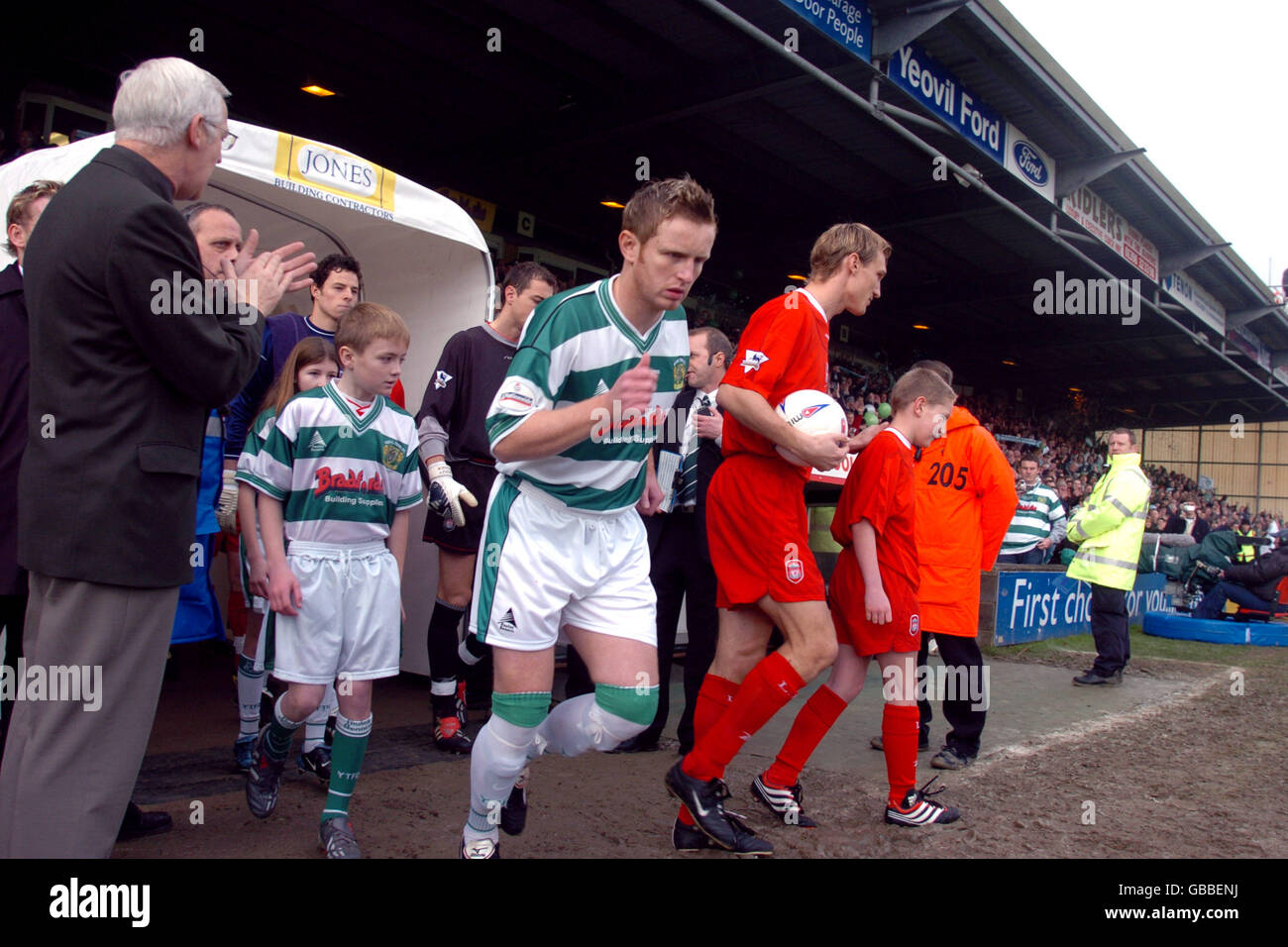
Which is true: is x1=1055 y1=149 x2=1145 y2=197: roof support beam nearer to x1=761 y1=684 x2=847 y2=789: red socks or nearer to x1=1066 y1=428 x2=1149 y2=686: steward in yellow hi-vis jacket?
x1=1066 y1=428 x2=1149 y2=686: steward in yellow hi-vis jacket

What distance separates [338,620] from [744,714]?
1.44 metres

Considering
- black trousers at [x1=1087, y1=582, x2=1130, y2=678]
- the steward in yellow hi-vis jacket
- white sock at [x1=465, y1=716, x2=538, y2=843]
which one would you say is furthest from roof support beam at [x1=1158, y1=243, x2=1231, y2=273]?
white sock at [x1=465, y1=716, x2=538, y2=843]

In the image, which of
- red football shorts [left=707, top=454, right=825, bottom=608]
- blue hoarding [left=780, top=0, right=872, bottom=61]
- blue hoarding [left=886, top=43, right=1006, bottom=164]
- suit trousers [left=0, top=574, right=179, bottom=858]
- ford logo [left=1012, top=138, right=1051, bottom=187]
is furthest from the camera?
ford logo [left=1012, top=138, right=1051, bottom=187]

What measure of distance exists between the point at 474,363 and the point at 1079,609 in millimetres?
9172

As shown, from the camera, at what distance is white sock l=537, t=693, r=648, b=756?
2.71 m

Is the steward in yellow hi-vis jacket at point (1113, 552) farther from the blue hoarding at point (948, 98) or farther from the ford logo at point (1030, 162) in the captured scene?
the ford logo at point (1030, 162)

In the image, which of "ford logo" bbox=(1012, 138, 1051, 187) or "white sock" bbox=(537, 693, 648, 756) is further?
"ford logo" bbox=(1012, 138, 1051, 187)

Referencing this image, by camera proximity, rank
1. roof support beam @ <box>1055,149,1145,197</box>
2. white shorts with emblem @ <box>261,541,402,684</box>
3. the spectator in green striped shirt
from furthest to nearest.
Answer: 1. roof support beam @ <box>1055,149,1145,197</box>
2. the spectator in green striped shirt
3. white shorts with emblem @ <box>261,541,402,684</box>

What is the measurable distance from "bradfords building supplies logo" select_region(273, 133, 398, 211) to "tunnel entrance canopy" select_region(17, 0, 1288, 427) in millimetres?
3301

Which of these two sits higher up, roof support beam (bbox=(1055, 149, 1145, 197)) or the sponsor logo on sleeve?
roof support beam (bbox=(1055, 149, 1145, 197))

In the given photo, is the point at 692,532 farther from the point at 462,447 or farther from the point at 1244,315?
the point at 1244,315

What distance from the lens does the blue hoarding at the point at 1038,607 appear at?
9578 mm

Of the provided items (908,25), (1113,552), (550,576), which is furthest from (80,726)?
(908,25)

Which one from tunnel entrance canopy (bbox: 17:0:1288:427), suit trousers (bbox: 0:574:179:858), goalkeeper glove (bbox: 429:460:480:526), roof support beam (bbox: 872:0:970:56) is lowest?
suit trousers (bbox: 0:574:179:858)
